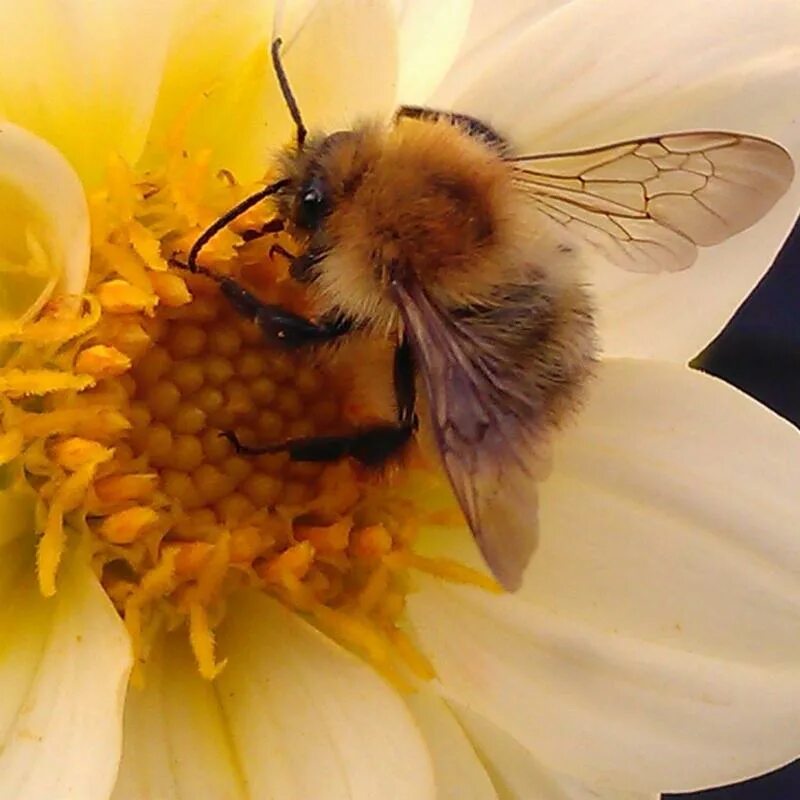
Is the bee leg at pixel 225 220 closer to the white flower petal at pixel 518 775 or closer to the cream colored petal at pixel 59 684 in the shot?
the cream colored petal at pixel 59 684

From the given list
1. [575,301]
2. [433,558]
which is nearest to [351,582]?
[433,558]

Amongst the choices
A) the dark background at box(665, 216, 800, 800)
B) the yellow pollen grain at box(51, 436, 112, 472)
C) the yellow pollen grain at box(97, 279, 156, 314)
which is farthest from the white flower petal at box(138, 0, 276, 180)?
the dark background at box(665, 216, 800, 800)

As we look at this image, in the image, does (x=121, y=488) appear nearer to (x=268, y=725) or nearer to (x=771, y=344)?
(x=268, y=725)

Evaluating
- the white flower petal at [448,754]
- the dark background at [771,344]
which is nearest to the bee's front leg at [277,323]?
the white flower petal at [448,754]

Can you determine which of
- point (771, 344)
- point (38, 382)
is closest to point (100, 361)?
point (38, 382)

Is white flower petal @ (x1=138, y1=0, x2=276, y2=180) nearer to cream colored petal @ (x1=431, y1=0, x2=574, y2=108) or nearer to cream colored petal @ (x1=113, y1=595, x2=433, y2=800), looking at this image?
cream colored petal @ (x1=431, y1=0, x2=574, y2=108)
